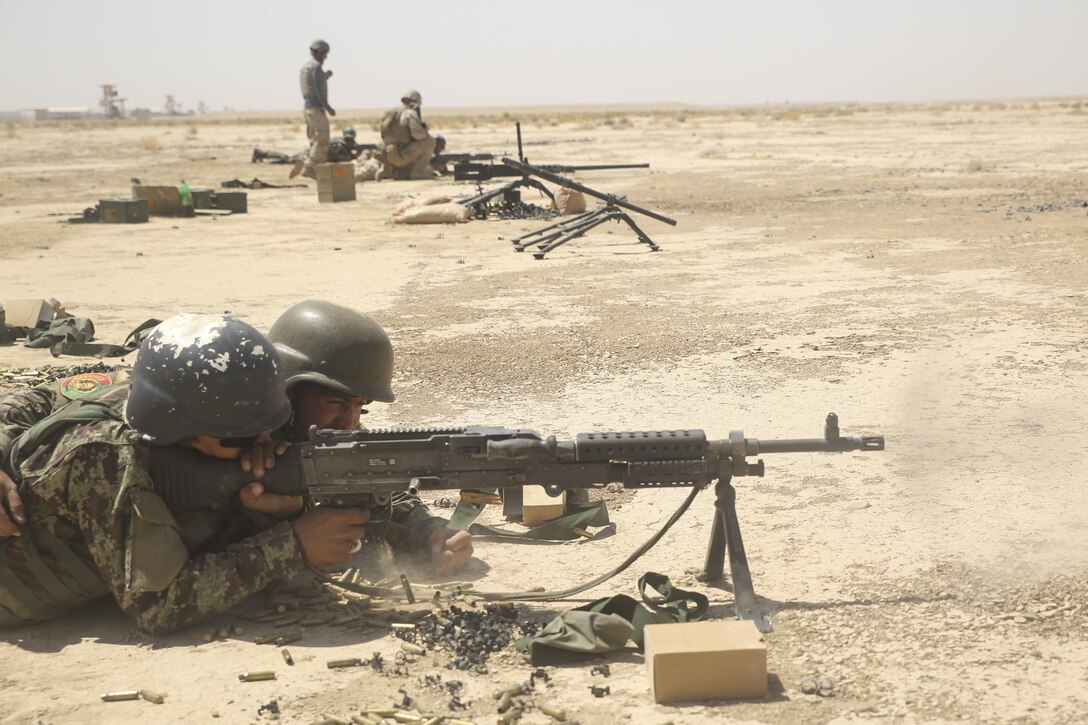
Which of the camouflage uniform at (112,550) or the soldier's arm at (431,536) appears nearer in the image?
the camouflage uniform at (112,550)

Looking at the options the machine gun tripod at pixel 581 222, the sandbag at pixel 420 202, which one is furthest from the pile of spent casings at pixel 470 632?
the sandbag at pixel 420 202

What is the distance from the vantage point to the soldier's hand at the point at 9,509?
4.09m

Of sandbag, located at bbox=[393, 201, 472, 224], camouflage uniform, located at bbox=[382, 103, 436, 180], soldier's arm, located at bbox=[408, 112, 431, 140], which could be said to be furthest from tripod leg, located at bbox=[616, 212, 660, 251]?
soldier's arm, located at bbox=[408, 112, 431, 140]

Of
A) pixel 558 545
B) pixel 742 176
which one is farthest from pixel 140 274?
pixel 742 176

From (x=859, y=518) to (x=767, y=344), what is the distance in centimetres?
356

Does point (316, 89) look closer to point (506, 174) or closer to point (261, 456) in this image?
point (506, 174)

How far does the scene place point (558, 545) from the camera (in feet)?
17.3

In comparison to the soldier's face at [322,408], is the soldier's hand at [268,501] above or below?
below

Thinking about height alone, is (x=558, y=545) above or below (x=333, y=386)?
below

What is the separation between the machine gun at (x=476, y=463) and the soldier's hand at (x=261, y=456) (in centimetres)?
3

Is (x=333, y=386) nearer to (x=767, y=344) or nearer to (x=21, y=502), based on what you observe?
(x=21, y=502)

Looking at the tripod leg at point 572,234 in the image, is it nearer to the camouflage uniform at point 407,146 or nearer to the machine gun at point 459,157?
the machine gun at point 459,157

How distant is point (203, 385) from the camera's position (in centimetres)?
400

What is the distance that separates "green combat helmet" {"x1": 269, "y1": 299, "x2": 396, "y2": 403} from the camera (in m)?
4.61
